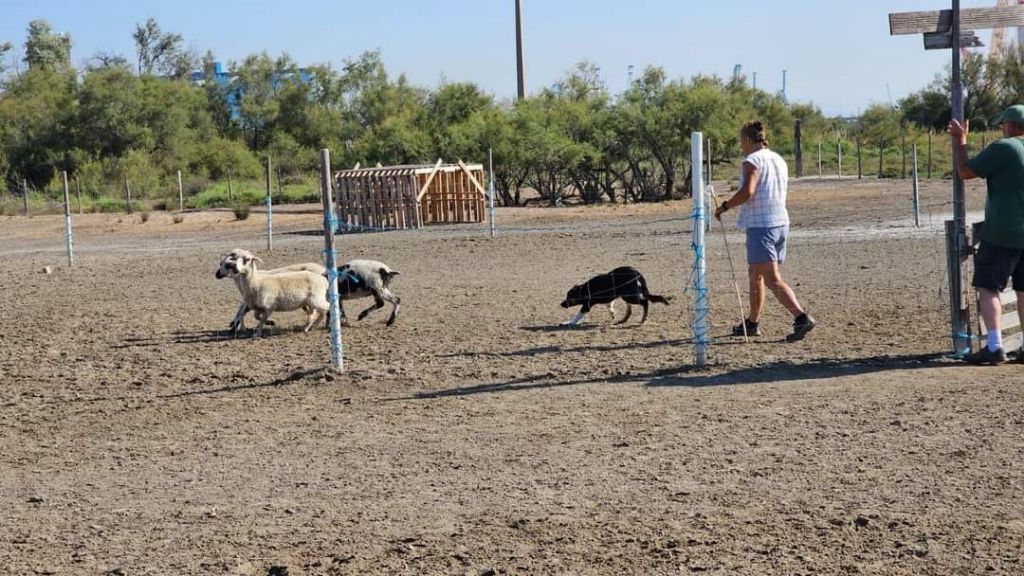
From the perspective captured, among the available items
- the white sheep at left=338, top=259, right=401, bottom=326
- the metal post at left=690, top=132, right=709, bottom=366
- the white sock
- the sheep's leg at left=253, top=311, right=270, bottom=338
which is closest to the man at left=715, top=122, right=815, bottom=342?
the metal post at left=690, top=132, right=709, bottom=366

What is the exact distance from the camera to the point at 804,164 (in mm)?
64625

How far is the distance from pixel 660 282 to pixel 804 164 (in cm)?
4943

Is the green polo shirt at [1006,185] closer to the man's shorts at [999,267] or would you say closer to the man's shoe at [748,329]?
the man's shorts at [999,267]

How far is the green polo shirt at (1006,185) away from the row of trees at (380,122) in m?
35.4

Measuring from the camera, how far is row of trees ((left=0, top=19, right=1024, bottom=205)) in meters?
46.0

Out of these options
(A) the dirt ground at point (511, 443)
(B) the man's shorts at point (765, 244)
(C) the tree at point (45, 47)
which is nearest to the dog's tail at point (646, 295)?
(A) the dirt ground at point (511, 443)

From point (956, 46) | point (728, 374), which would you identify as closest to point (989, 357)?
point (728, 374)

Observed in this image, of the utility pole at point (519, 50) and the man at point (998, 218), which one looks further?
the utility pole at point (519, 50)

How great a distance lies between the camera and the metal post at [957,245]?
9945mm

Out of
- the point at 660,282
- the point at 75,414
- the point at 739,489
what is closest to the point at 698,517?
the point at 739,489

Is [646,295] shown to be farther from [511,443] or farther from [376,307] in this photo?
[511,443]

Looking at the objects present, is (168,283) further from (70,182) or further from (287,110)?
(287,110)

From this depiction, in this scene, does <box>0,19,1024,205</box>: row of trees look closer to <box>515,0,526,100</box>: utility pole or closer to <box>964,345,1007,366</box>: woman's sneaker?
<box>515,0,526,100</box>: utility pole

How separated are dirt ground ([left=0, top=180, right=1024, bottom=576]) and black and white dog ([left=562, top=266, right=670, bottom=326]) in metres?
0.27
